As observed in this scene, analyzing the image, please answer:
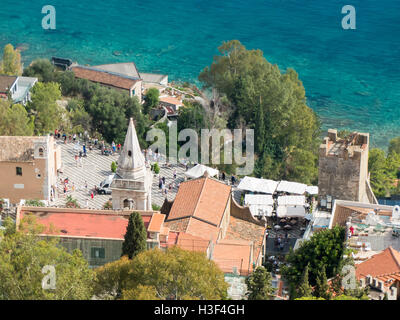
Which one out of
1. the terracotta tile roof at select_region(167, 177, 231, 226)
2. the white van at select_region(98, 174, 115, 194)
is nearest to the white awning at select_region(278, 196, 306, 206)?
the terracotta tile roof at select_region(167, 177, 231, 226)

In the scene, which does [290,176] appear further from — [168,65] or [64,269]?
[168,65]

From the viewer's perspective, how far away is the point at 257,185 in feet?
235

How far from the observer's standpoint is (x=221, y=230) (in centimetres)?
5669

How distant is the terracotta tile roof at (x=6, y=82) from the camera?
87.4 m

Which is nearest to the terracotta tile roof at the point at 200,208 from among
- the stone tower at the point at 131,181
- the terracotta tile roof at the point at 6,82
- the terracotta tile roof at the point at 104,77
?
the stone tower at the point at 131,181

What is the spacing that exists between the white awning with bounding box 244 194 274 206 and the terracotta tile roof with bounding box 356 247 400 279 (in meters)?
20.3

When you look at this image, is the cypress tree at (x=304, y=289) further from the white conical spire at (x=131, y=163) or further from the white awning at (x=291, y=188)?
the white awning at (x=291, y=188)

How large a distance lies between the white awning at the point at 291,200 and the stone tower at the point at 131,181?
16647mm

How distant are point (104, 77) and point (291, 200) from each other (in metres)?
38.2

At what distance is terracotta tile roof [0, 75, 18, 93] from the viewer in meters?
87.4

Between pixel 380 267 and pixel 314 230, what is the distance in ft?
35.8

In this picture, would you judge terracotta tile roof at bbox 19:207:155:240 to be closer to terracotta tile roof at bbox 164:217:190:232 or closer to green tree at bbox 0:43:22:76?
terracotta tile roof at bbox 164:217:190:232

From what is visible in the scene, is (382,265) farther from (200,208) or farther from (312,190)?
(312,190)
